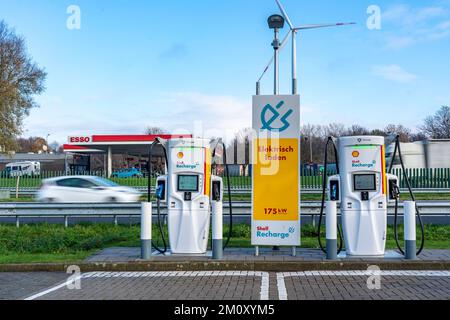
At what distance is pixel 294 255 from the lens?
10.8 meters

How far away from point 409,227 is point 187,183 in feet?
14.5

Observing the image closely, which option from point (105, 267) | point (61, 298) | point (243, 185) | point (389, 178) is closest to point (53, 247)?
point (105, 267)

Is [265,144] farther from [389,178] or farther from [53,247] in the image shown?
[53,247]

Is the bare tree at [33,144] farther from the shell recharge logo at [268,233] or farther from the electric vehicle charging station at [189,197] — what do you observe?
the shell recharge logo at [268,233]

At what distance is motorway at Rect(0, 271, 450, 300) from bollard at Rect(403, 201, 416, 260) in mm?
627

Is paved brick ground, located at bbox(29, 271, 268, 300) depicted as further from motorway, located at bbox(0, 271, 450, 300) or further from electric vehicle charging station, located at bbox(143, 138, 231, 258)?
electric vehicle charging station, located at bbox(143, 138, 231, 258)

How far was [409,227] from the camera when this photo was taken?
33.2 ft

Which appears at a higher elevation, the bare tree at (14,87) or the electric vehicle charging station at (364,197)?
the bare tree at (14,87)

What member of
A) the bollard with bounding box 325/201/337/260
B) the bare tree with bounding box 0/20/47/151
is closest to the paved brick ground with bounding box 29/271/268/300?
the bollard with bounding box 325/201/337/260

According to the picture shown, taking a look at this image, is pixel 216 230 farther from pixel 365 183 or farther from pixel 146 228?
pixel 365 183

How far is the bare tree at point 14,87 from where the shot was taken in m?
42.6

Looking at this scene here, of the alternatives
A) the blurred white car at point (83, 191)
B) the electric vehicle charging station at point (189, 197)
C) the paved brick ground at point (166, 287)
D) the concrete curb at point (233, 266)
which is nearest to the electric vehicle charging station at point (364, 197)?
the concrete curb at point (233, 266)

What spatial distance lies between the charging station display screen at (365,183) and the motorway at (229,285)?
5.53 feet

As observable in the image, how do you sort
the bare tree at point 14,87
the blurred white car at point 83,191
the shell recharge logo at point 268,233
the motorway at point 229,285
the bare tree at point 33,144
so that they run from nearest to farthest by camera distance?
the motorway at point 229,285 → the shell recharge logo at point 268,233 → the blurred white car at point 83,191 → the bare tree at point 14,87 → the bare tree at point 33,144
